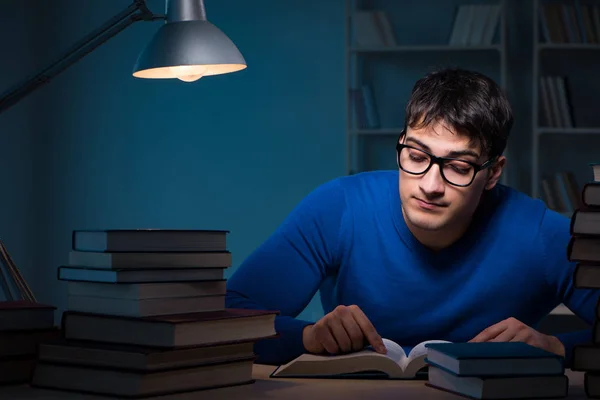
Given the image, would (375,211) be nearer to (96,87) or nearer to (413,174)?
(413,174)

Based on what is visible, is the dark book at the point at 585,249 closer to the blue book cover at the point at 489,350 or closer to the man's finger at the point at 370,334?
the blue book cover at the point at 489,350

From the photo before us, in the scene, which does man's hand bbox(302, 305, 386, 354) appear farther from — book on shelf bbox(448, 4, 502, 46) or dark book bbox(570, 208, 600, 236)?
book on shelf bbox(448, 4, 502, 46)

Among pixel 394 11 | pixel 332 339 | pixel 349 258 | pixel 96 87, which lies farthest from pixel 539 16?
pixel 332 339

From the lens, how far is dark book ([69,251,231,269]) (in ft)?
3.82

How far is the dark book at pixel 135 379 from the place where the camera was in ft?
3.63

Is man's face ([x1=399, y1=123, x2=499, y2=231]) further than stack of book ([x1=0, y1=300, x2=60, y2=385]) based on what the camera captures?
Yes

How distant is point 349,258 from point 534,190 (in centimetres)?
234

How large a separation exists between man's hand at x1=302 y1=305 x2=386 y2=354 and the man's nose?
1.13 feet

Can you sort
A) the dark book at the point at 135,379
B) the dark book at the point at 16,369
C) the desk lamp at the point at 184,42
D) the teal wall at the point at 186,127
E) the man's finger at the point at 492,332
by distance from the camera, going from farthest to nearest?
1. the teal wall at the point at 186,127
2. the desk lamp at the point at 184,42
3. the man's finger at the point at 492,332
4. the dark book at the point at 16,369
5. the dark book at the point at 135,379

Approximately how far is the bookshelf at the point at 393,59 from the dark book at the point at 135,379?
117 inches

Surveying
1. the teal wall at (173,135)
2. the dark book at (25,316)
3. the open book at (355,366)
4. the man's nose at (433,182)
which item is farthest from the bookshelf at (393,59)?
the dark book at (25,316)

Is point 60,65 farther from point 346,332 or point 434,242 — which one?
point 434,242

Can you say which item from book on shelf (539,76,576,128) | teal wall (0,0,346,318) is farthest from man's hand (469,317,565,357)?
teal wall (0,0,346,318)

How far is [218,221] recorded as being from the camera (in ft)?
14.8
